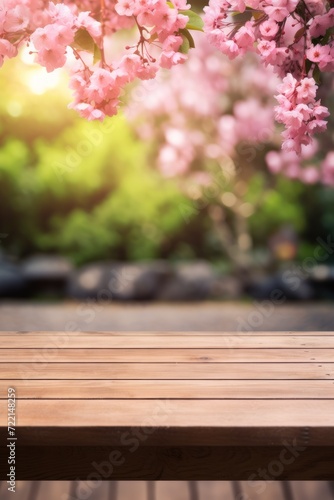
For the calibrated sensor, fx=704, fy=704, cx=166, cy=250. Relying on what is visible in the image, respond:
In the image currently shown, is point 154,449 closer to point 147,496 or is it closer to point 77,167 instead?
point 147,496

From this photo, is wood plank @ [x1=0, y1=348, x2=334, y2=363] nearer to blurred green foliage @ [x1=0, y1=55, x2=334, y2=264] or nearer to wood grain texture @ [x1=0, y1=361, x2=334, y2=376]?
wood grain texture @ [x1=0, y1=361, x2=334, y2=376]

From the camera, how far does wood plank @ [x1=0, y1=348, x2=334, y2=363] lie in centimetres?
203

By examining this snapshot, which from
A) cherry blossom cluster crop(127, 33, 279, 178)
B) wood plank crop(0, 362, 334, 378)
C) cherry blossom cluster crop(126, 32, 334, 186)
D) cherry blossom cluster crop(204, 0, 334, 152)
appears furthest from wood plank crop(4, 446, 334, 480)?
cherry blossom cluster crop(127, 33, 279, 178)

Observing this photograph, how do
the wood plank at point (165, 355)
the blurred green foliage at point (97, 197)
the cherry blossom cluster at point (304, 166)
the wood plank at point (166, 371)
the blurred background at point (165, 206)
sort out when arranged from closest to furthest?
Answer: the wood plank at point (166, 371) < the wood plank at point (165, 355) < the blurred background at point (165, 206) < the cherry blossom cluster at point (304, 166) < the blurred green foliage at point (97, 197)

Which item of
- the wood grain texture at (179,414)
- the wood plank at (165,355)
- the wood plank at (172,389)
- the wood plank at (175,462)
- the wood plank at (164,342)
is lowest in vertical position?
the wood plank at (175,462)

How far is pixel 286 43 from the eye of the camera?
205 cm

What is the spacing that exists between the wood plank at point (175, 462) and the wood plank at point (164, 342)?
565mm

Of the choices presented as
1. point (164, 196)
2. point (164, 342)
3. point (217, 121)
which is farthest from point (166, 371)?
point (164, 196)

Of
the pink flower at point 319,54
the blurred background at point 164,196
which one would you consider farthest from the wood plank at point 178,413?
the blurred background at point 164,196

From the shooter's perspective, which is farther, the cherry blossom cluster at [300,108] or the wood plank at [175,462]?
the cherry blossom cluster at [300,108]

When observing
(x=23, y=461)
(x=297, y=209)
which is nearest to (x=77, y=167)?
(x=297, y=209)

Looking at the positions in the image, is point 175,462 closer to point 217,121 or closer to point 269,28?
point 269,28

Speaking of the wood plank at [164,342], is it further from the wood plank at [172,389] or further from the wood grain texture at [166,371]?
the wood plank at [172,389]

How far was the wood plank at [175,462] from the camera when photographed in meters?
1.59
